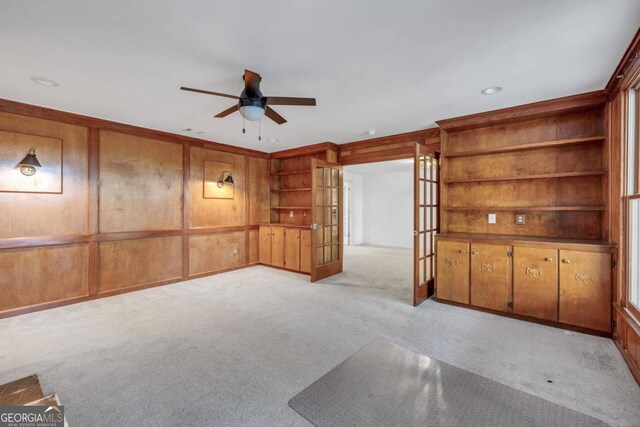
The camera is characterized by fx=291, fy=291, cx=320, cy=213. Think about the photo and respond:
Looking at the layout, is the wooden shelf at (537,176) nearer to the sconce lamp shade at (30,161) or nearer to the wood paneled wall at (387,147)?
the wood paneled wall at (387,147)

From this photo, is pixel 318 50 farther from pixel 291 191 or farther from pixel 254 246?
pixel 254 246

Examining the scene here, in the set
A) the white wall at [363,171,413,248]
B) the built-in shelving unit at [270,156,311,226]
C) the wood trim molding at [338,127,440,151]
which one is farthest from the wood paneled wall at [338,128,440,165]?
the white wall at [363,171,413,248]

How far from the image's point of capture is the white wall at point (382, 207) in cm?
893

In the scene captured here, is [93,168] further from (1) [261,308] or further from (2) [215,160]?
(1) [261,308]

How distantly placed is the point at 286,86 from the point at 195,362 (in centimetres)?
264

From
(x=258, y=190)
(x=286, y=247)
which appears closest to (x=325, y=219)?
(x=286, y=247)

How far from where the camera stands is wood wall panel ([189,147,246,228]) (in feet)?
17.0

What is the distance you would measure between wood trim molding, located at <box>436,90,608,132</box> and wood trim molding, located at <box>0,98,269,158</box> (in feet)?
12.9

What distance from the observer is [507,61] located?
243cm

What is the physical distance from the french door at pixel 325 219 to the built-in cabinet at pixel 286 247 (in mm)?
308

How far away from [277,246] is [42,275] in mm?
3489

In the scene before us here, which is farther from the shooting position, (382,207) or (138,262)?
(382,207)

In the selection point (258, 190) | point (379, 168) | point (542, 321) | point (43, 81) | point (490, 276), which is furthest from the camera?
point (379, 168)

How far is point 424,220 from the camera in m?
4.01
